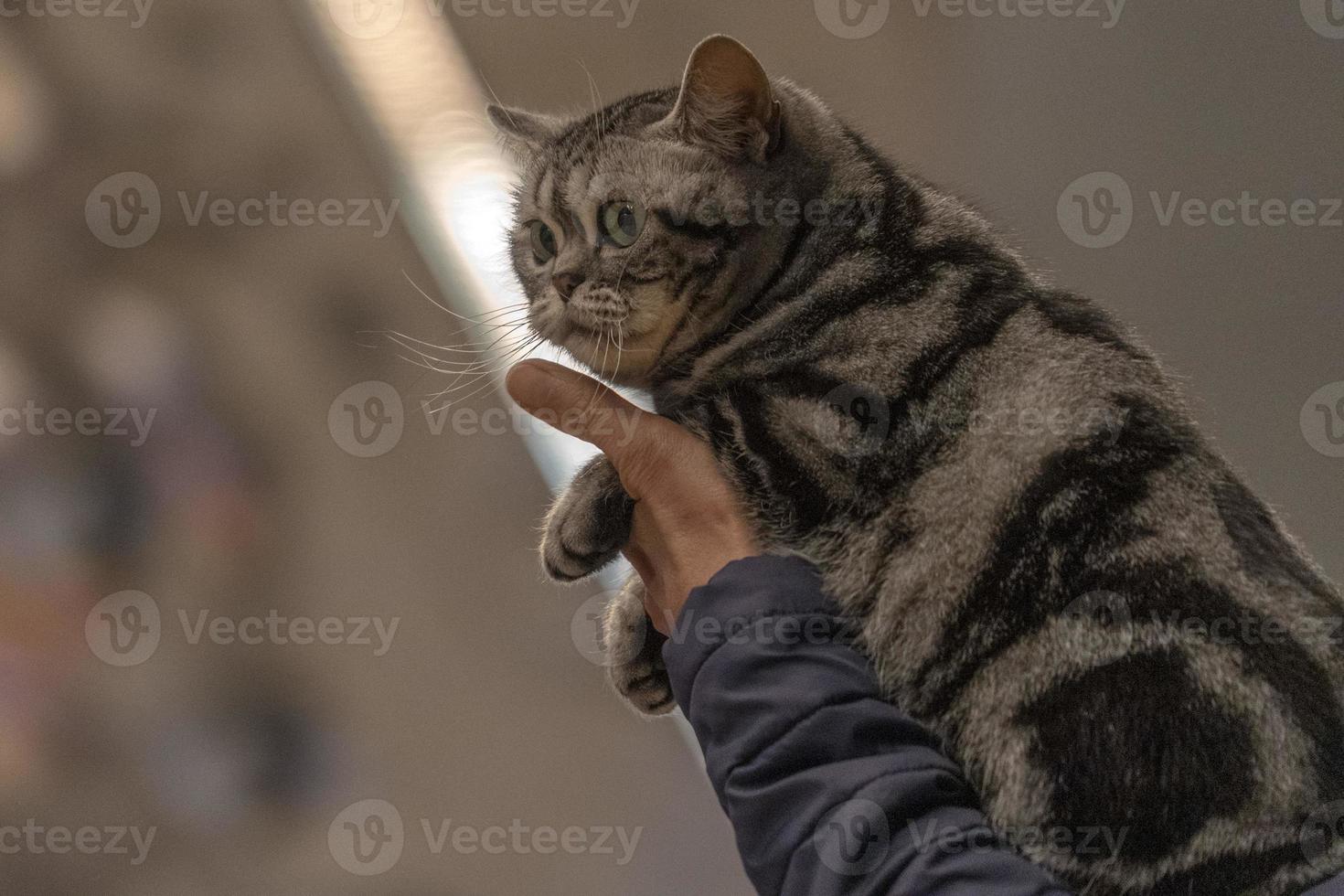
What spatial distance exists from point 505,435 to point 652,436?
41.2 inches

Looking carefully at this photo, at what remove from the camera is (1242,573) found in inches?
28.4

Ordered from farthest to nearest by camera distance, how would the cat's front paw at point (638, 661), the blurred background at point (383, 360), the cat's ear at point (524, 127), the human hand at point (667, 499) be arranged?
the blurred background at point (383, 360)
the cat's ear at point (524, 127)
the cat's front paw at point (638, 661)
the human hand at point (667, 499)

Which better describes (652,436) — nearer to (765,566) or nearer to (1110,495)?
(765,566)

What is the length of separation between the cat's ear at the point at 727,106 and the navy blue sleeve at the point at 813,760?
0.39 meters

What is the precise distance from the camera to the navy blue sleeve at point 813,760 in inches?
25.8

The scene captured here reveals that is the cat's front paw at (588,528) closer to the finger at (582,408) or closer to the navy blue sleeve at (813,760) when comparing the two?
the finger at (582,408)

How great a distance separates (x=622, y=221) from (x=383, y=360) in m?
1.05

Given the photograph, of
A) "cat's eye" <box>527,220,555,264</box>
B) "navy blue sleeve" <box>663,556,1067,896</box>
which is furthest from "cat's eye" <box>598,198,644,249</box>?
"navy blue sleeve" <box>663,556,1067,896</box>

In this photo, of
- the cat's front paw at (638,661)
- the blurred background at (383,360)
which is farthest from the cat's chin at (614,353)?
the blurred background at (383,360)

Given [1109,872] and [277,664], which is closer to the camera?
[1109,872]

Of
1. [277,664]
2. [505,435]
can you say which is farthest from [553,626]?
[277,664]

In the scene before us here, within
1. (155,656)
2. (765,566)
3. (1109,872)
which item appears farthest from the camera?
(155,656)

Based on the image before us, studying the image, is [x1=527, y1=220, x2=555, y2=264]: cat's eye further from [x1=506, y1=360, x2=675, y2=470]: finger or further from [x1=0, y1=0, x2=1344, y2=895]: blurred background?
[x1=0, y1=0, x2=1344, y2=895]: blurred background

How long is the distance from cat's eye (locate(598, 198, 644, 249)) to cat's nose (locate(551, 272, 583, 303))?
0.05 meters
